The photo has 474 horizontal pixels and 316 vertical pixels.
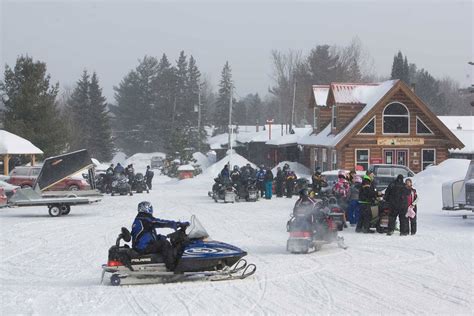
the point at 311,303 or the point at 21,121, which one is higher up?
the point at 21,121

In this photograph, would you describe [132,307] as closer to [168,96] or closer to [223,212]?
[223,212]

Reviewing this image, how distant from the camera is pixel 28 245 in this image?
17.4 meters

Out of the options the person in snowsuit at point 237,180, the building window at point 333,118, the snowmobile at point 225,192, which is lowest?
the snowmobile at point 225,192

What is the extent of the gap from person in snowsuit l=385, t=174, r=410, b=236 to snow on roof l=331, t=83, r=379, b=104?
26.9 metres

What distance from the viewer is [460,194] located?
22672 mm

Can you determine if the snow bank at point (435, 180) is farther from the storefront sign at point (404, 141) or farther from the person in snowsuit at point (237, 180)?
the storefront sign at point (404, 141)

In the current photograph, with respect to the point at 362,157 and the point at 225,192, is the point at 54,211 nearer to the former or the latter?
the point at 225,192

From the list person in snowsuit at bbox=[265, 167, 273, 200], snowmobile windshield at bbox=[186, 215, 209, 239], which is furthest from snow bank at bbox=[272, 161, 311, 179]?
snowmobile windshield at bbox=[186, 215, 209, 239]

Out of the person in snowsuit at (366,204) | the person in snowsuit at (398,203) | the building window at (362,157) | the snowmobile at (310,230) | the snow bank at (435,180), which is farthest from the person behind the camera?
the building window at (362,157)

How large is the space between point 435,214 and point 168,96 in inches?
3156

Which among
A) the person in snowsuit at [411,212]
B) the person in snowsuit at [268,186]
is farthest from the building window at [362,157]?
the person in snowsuit at [411,212]

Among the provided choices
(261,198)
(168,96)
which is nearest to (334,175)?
(261,198)

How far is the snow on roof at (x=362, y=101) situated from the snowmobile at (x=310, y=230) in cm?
2743

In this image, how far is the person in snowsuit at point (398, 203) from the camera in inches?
720
